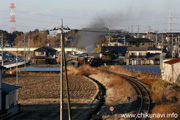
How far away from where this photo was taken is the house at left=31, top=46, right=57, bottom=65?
37.3 meters

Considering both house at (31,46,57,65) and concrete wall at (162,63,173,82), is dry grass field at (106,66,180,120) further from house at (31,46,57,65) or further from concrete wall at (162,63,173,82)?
house at (31,46,57,65)

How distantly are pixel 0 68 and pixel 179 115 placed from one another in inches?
305

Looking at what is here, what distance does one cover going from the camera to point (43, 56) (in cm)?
3856

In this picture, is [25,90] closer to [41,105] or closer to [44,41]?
[41,105]

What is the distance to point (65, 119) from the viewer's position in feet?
36.0

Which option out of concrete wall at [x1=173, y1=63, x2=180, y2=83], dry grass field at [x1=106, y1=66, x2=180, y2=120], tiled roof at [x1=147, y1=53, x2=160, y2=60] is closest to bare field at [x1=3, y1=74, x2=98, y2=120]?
dry grass field at [x1=106, y1=66, x2=180, y2=120]

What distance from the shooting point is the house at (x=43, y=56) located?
3728 centimetres

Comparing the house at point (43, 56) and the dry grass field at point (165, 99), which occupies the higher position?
the house at point (43, 56)

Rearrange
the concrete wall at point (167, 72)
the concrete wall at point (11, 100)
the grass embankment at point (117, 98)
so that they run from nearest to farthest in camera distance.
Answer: the grass embankment at point (117, 98), the concrete wall at point (11, 100), the concrete wall at point (167, 72)

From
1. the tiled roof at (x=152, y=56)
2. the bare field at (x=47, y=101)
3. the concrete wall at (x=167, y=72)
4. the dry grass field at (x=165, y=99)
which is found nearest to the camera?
the dry grass field at (x=165, y=99)

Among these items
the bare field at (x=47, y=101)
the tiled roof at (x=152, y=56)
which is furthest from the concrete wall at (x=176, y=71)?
the tiled roof at (x=152, y=56)

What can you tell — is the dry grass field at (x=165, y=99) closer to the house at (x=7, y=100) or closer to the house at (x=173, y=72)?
the house at (x=173, y=72)

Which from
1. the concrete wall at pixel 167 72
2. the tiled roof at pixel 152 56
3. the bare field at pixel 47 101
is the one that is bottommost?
the bare field at pixel 47 101

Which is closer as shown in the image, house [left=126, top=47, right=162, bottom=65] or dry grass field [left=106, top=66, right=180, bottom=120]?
dry grass field [left=106, top=66, right=180, bottom=120]
